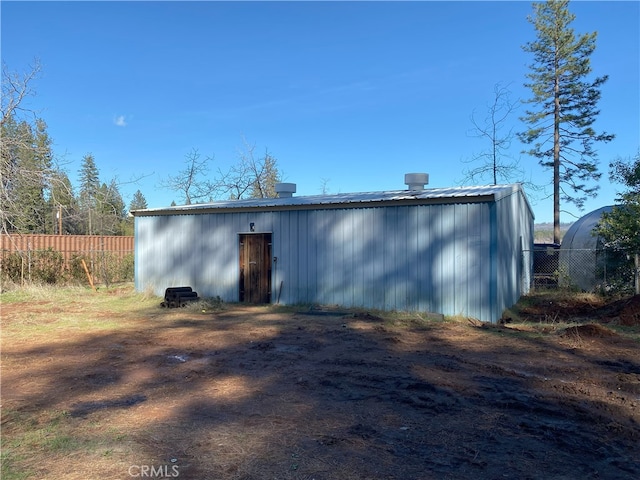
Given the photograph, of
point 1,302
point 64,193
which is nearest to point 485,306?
point 64,193

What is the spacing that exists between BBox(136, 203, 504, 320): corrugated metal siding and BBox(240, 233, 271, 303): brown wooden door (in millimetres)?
239

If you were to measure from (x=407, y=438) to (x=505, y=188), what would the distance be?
29.8 ft

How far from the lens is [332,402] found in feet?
16.9

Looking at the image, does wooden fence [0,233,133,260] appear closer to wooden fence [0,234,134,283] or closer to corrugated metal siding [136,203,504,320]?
wooden fence [0,234,134,283]

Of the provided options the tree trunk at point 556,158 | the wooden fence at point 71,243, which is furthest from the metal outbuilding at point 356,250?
the tree trunk at point 556,158

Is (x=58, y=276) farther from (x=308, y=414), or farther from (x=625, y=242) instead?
(x=625, y=242)

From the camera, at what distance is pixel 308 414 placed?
15.5ft

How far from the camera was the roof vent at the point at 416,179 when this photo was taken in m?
13.9

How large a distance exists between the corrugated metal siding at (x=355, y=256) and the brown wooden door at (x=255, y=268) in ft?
0.78

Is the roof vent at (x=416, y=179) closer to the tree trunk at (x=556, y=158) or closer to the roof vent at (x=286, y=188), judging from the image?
the roof vent at (x=286, y=188)
